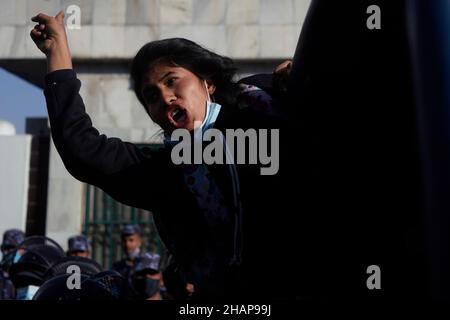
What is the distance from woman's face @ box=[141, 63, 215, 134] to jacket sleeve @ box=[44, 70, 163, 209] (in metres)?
0.11

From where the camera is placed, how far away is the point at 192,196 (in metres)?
2.07

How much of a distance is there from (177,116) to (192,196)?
236mm

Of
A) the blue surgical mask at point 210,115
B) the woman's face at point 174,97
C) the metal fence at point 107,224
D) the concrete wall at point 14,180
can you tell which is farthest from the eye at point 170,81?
the concrete wall at point 14,180

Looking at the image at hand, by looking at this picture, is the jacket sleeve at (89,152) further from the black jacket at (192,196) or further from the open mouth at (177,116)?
the open mouth at (177,116)

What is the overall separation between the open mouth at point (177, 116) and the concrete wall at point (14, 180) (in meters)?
10.8

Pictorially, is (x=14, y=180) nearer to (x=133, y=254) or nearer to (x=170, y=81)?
(x=133, y=254)

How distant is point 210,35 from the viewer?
38.7 feet

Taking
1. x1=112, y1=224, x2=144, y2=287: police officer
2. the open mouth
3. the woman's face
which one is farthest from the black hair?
x1=112, y1=224, x2=144, y2=287: police officer

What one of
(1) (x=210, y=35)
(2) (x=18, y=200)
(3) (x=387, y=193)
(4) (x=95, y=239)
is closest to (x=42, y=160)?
(2) (x=18, y=200)

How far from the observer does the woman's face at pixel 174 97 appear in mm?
2168

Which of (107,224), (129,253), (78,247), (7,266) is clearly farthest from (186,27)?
(7,266)

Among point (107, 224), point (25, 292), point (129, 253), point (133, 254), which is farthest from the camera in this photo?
point (107, 224)

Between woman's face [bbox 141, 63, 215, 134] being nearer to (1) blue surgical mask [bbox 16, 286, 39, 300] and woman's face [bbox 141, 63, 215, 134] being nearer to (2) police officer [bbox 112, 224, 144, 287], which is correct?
(1) blue surgical mask [bbox 16, 286, 39, 300]

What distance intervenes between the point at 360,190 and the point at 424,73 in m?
0.34
